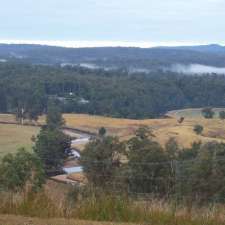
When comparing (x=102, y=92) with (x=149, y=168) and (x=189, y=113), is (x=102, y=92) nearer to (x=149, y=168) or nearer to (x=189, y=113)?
(x=189, y=113)

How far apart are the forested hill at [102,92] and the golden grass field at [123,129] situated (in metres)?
5.92

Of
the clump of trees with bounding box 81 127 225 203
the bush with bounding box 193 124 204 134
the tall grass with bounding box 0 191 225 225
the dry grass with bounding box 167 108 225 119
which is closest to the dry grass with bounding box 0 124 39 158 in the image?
the bush with bounding box 193 124 204 134

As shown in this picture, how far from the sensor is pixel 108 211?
21.0ft

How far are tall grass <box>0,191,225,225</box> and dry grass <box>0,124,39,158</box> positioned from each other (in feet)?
185

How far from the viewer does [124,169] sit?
25.9m

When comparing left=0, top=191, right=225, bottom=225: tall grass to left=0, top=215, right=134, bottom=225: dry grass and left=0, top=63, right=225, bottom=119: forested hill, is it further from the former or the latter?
left=0, top=63, right=225, bottom=119: forested hill

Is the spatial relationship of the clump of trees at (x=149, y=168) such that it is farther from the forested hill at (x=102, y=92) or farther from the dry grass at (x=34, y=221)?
the forested hill at (x=102, y=92)

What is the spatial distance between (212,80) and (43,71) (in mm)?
35586

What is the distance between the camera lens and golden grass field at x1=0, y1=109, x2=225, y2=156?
6900cm

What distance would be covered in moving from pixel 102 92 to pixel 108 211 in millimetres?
96978

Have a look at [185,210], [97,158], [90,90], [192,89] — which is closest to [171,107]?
[192,89]

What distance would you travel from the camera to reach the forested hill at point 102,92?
96.0m

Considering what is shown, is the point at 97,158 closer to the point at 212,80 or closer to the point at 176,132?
the point at 176,132

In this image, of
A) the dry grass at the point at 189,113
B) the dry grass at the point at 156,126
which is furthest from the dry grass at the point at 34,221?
the dry grass at the point at 189,113
